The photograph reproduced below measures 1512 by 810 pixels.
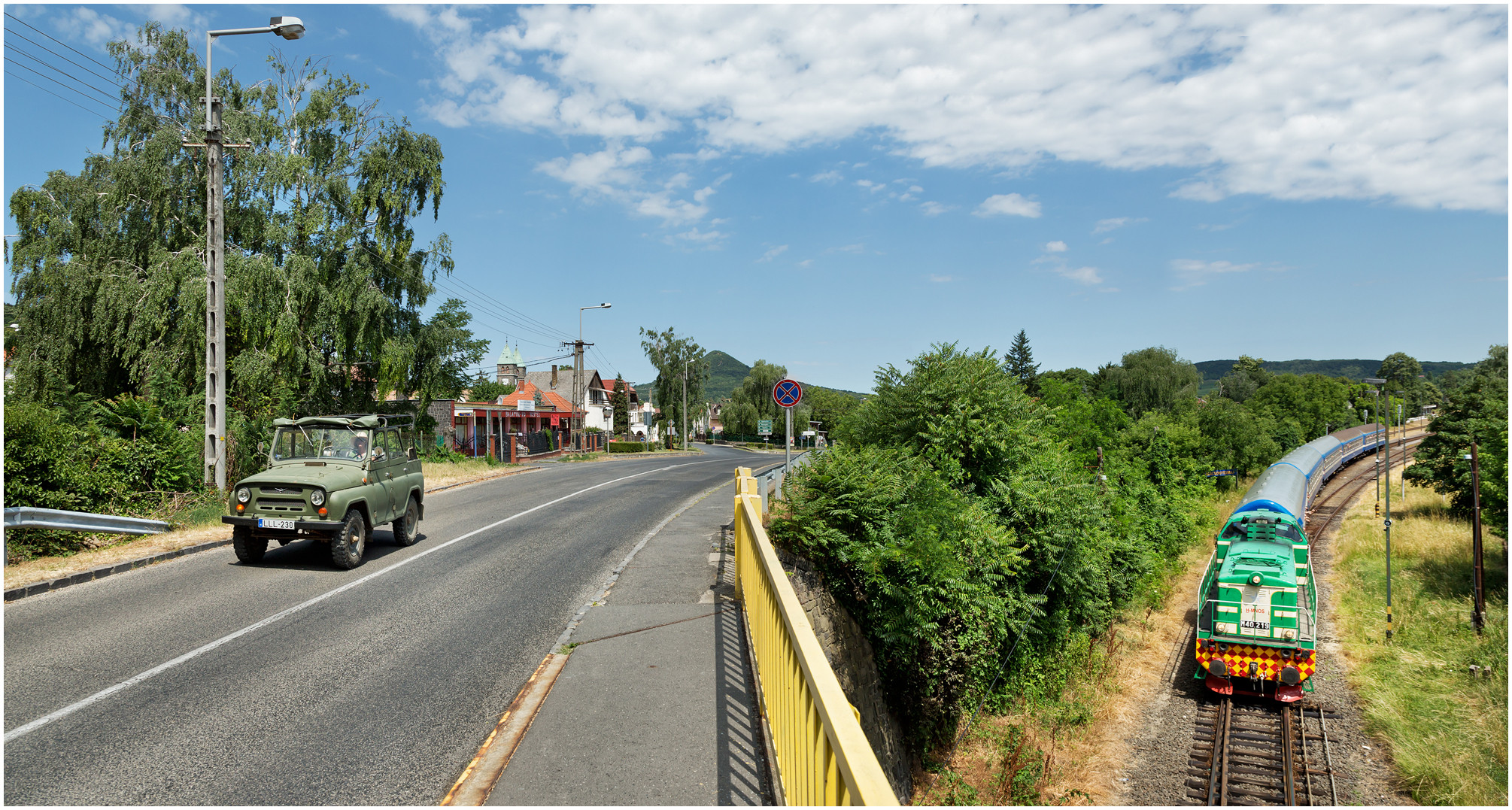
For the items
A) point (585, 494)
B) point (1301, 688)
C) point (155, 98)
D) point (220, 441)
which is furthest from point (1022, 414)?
point (155, 98)

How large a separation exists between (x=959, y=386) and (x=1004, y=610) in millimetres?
4461

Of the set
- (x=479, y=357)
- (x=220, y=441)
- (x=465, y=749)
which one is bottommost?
(x=465, y=749)

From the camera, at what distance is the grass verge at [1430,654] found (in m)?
15.2

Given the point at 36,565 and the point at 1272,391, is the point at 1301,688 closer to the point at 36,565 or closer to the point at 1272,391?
the point at 36,565

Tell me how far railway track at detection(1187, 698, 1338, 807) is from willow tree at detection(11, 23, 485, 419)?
79.7 feet

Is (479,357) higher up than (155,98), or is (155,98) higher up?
(155,98)

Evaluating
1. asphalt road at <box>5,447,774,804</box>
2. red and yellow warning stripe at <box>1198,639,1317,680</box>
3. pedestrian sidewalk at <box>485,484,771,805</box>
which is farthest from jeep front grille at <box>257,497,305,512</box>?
red and yellow warning stripe at <box>1198,639,1317,680</box>

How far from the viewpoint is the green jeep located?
33.0 feet

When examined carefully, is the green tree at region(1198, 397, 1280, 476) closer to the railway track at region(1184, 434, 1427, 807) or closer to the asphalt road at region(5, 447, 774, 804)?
the railway track at region(1184, 434, 1427, 807)

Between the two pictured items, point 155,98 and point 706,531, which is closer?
point 706,531

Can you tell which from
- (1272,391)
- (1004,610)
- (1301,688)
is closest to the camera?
(1004,610)

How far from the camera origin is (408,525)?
12.6 m

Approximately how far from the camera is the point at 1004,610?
14.1 meters

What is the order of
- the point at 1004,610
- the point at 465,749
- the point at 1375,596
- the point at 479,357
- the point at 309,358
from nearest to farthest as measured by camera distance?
the point at 465,749 < the point at 1004,610 < the point at 309,358 < the point at 1375,596 < the point at 479,357
